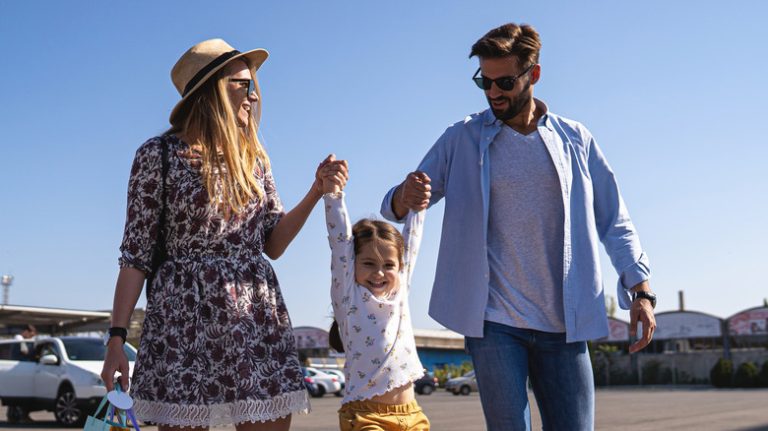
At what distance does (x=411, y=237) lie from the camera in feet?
12.8

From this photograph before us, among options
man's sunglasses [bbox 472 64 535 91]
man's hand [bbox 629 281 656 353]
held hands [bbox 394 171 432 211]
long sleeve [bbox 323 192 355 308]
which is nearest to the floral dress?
long sleeve [bbox 323 192 355 308]

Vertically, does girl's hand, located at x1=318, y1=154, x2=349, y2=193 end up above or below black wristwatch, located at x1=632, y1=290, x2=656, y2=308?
above

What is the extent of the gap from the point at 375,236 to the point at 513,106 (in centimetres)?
77

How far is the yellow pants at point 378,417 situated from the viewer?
3.52 metres

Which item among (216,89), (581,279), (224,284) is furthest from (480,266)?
(216,89)

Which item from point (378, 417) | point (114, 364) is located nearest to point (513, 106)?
point (378, 417)

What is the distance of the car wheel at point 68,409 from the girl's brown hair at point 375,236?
41.4ft

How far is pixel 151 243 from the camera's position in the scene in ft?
10.9

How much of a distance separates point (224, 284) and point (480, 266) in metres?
0.99

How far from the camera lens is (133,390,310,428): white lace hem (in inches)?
125

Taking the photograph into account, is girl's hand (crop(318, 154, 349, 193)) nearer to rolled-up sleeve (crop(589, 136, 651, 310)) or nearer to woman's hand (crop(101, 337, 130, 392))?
woman's hand (crop(101, 337, 130, 392))

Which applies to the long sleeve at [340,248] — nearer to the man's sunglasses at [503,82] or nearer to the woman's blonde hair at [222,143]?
the woman's blonde hair at [222,143]

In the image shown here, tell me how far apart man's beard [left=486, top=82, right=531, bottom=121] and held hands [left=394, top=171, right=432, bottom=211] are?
0.40 m

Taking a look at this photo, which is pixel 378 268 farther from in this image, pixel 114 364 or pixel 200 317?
pixel 114 364
